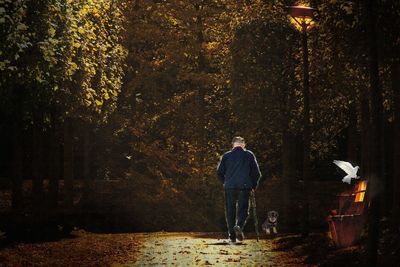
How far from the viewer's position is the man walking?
1663 cm

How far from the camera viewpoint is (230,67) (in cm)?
2936

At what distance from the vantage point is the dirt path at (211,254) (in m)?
13.7

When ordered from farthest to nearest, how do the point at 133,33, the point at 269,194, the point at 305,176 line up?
the point at 269,194
the point at 133,33
the point at 305,176

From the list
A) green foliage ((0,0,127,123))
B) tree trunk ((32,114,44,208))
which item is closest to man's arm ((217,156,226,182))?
green foliage ((0,0,127,123))

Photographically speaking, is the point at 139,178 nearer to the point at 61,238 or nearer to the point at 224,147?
the point at 224,147

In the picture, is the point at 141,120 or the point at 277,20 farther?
the point at 141,120

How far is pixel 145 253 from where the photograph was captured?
1562 cm

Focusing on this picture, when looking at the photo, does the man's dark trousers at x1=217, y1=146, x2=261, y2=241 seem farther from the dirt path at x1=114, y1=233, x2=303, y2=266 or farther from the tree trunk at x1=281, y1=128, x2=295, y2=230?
the tree trunk at x1=281, y1=128, x2=295, y2=230

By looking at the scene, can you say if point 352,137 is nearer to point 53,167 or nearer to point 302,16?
point 53,167

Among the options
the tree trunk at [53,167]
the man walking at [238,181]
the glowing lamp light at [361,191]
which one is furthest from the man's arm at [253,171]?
the tree trunk at [53,167]

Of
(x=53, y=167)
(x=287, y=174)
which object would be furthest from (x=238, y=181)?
(x=287, y=174)

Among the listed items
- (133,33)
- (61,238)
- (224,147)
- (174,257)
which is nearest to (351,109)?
(224,147)

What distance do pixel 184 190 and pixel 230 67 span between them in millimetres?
6025

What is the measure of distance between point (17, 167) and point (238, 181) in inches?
577
